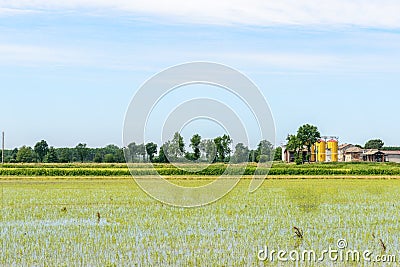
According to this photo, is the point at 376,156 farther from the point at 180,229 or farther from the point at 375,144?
the point at 180,229

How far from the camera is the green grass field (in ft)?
35.0

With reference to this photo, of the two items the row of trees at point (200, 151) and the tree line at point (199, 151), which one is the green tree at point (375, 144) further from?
the row of trees at point (200, 151)

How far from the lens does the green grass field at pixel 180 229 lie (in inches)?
420

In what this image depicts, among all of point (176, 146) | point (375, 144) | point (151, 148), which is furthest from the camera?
point (375, 144)

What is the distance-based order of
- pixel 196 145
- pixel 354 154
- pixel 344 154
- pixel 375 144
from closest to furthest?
pixel 196 145
pixel 354 154
pixel 344 154
pixel 375 144

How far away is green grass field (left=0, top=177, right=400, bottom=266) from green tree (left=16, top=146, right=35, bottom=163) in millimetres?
59383

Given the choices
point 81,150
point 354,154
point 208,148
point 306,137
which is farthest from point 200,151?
point 81,150

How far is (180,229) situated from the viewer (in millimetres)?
13781

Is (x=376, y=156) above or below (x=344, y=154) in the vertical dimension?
below

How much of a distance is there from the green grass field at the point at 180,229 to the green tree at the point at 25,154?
59383 millimetres

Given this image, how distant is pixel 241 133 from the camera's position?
2008 cm

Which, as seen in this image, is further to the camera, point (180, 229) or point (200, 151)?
point (200, 151)

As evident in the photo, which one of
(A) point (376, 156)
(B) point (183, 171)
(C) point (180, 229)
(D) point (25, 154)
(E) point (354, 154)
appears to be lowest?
(C) point (180, 229)

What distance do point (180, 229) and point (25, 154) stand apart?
71.3 m
